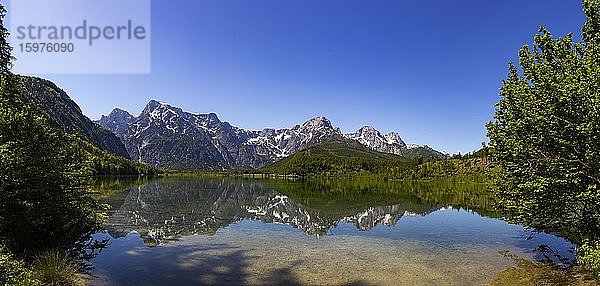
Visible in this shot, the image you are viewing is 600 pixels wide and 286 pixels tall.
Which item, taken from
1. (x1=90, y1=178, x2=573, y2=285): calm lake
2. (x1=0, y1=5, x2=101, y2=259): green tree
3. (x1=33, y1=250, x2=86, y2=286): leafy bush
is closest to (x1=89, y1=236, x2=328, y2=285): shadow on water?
(x1=90, y1=178, x2=573, y2=285): calm lake

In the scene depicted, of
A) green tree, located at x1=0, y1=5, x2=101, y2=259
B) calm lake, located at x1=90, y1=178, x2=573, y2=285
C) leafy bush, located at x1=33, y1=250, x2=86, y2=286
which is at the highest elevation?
green tree, located at x1=0, y1=5, x2=101, y2=259

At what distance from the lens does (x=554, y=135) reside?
69.2ft

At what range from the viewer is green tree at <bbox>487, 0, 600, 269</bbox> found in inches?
755

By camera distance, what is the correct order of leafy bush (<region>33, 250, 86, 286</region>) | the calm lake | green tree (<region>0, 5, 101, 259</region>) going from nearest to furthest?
leafy bush (<region>33, 250, 86, 286</region>) → green tree (<region>0, 5, 101, 259</region>) → the calm lake

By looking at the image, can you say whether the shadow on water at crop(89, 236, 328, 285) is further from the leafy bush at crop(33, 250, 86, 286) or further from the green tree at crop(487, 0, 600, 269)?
the green tree at crop(487, 0, 600, 269)

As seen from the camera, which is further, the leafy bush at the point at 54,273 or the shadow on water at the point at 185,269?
the shadow on water at the point at 185,269

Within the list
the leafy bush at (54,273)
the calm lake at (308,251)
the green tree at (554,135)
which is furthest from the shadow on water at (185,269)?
the green tree at (554,135)

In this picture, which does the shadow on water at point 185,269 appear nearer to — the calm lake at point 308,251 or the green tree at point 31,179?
the calm lake at point 308,251

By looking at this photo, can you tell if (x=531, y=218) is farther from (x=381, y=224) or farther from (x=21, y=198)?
(x=21, y=198)

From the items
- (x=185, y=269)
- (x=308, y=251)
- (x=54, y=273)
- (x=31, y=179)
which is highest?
(x=31, y=179)

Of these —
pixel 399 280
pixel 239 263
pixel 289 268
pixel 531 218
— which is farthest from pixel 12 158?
pixel 531 218

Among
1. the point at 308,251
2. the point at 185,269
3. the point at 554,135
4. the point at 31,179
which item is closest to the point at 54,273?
the point at 31,179

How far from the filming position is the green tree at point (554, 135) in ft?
63.0

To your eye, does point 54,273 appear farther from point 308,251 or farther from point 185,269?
point 308,251
